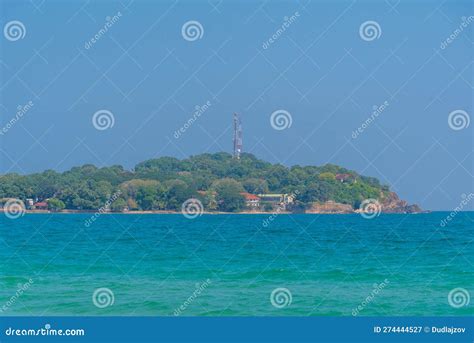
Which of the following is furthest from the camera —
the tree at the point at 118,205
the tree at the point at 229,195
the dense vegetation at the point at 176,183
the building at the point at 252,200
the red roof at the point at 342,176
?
the tree at the point at 118,205

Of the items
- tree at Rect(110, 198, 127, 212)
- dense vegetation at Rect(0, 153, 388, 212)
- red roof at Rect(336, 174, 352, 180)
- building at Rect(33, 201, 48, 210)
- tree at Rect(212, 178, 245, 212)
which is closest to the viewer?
dense vegetation at Rect(0, 153, 388, 212)

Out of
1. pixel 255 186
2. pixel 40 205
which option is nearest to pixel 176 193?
pixel 255 186

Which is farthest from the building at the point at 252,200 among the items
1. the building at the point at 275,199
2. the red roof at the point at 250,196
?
the building at the point at 275,199

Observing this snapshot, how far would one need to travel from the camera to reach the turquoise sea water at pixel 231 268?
2120 cm

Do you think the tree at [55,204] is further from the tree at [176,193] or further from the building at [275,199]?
the building at [275,199]

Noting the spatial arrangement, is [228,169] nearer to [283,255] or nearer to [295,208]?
[295,208]

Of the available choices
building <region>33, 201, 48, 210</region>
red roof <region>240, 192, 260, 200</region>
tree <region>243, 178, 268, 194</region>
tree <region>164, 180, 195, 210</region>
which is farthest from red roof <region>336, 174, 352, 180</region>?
building <region>33, 201, 48, 210</region>

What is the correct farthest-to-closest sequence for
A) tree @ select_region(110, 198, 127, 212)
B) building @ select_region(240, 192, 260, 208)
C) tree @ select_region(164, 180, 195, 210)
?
tree @ select_region(110, 198, 127, 212) → building @ select_region(240, 192, 260, 208) → tree @ select_region(164, 180, 195, 210)

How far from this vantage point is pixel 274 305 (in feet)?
69.6

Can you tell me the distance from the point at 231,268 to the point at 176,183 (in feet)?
95.3

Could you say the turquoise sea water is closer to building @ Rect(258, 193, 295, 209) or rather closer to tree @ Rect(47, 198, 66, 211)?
tree @ Rect(47, 198, 66, 211)

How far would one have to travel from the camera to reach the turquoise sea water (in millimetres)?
21203

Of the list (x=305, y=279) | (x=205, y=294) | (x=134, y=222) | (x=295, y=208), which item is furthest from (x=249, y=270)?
(x=295, y=208)

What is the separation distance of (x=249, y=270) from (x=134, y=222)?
2998cm
